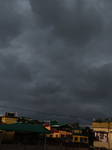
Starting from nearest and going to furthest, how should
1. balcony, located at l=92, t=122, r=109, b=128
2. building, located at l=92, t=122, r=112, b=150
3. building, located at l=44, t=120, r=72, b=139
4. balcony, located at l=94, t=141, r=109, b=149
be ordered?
balcony, located at l=94, t=141, r=109, b=149, building, located at l=92, t=122, r=112, b=150, balcony, located at l=92, t=122, r=109, b=128, building, located at l=44, t=120, r=72, b=139

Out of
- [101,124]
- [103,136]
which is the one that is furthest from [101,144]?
[101,124]

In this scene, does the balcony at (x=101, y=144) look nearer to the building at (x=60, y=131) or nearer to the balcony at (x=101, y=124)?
the balcony at (x=101, y=124)

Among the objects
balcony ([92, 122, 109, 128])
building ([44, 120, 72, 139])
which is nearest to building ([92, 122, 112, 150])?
balcony ([92, 122, 109, 128])

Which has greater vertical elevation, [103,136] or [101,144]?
[103,136]

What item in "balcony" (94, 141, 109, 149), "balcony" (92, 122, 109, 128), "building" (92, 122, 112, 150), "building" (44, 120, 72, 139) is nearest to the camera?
"balcony" (94, 141, 109, 149)

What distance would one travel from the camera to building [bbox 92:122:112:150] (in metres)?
37.0

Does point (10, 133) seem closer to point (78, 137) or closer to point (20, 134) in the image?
point (20, 134)

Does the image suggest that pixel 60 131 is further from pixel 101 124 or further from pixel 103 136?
pixel 103 136

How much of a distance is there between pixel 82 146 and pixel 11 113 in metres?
21.6

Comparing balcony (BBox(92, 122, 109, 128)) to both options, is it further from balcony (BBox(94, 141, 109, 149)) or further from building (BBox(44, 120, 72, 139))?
building (BBox(44, 120, 72, 139))

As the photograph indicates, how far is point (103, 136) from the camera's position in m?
38.8

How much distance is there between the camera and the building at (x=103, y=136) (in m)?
37.0

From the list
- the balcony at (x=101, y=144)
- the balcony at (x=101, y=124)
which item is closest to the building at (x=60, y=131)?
the balcony at (x=101, y=124)

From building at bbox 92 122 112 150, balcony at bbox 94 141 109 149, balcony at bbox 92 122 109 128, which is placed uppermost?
balcony at bbox 92 122 109 128
